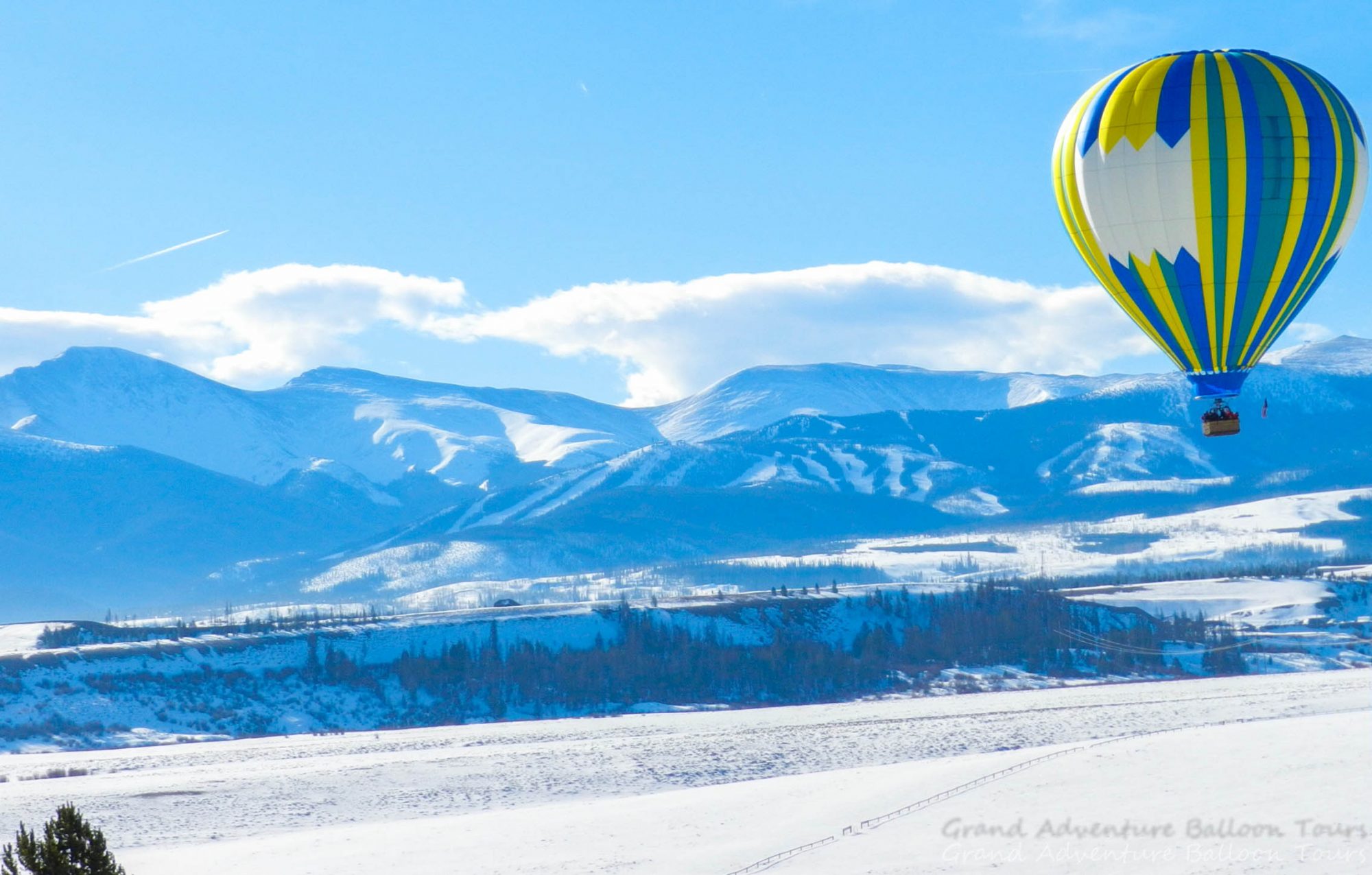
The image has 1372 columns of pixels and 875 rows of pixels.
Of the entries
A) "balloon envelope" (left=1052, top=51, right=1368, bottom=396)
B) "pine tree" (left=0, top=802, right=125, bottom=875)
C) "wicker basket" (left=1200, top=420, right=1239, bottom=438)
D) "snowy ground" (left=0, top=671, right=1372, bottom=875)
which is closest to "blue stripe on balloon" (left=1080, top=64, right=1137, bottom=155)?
"balloon envelope" (left=1052, top=51, right=1368, bottom=396)

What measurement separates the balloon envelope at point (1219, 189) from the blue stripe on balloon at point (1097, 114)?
77 millimetres

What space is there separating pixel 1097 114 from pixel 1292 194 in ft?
31.3

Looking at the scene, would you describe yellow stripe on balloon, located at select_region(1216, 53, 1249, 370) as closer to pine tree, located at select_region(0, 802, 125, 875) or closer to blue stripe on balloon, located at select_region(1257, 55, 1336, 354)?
blue stripe on balloon, located at select_region(1257, 55, 1336, 354)

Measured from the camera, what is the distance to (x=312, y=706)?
189875 mm

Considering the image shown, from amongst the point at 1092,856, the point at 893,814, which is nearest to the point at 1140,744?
the point at 893,814

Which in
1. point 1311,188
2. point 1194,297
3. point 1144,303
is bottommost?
point 1194,297

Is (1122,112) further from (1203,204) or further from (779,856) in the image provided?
(779,856)

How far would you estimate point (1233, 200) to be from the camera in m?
81.4

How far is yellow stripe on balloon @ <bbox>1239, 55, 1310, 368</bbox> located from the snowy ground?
2154cm

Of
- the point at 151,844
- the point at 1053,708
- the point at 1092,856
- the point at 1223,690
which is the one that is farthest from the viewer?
the point at 1223,690

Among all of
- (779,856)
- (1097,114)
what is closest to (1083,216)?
(1097,114)

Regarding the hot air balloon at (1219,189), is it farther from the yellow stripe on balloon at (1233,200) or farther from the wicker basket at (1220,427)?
the wicker basket at (1220,427)

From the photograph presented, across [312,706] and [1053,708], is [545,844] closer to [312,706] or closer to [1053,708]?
[1053,708]

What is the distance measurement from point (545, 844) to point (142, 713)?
11018 cm
